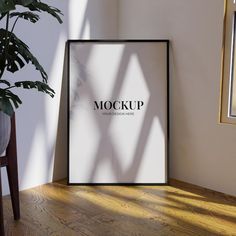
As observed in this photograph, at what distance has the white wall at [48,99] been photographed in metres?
2.45

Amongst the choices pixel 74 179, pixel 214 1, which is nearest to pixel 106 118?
pixel 74 179

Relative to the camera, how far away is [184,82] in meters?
2.63

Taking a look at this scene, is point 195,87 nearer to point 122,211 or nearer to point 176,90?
point 176,90

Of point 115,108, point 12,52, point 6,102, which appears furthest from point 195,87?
point 6,102

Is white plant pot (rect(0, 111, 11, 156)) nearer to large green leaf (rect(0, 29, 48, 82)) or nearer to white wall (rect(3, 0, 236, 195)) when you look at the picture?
large green leaf (rect(0, 29, 48, 82))

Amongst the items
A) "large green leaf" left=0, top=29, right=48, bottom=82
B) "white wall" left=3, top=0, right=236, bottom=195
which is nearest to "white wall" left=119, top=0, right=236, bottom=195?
"white wall" left=3, top=0, right=236, bottom=195

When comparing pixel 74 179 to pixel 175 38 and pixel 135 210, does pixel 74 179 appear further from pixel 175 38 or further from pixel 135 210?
pixel 175 38

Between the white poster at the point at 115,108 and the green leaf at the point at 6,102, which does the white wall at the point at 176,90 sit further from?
the green leaf at the point at 6,102

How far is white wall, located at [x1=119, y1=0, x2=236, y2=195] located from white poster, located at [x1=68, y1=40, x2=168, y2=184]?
0.12 meters

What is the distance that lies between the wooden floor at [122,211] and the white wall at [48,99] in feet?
0.56

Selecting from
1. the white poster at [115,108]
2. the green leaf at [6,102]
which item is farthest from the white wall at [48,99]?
the green leaf at [6,102]

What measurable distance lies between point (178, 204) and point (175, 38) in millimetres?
1296

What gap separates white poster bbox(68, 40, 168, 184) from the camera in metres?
2.65

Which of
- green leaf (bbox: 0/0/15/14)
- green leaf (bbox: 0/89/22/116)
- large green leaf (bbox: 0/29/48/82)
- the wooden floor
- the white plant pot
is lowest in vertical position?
the wooden floor
